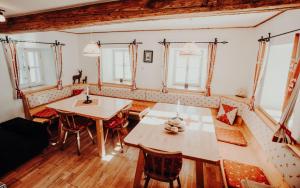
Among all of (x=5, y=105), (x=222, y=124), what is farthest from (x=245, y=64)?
Answer: (x=5, y=105)

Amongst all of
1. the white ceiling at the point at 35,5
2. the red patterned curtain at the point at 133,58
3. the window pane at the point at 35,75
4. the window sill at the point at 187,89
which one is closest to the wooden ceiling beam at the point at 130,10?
the white ceiling at the point at 35,5

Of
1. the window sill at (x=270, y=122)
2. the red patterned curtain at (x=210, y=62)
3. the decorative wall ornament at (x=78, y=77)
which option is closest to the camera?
the window sill at (x=270, y=122)

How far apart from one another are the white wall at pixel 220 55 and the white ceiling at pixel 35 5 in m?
A: 2.56

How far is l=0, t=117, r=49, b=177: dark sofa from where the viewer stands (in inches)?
103

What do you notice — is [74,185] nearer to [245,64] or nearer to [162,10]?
[162,10]

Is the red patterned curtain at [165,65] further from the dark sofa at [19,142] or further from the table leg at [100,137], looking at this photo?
the dark sofa at [19,142]

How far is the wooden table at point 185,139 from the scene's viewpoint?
1876 mm

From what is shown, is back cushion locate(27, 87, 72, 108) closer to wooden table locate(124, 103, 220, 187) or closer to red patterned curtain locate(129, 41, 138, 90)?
red patterned curtain locate(129, 41, 138, 90)

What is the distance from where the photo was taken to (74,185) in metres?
2.41

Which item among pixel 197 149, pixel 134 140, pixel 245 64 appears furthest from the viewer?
pixel 245 64

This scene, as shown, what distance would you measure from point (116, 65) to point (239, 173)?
450cm

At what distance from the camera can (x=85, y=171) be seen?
2699 millimetres

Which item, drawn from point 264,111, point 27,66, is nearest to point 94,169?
point 264,111

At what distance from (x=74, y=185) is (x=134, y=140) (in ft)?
4.12
